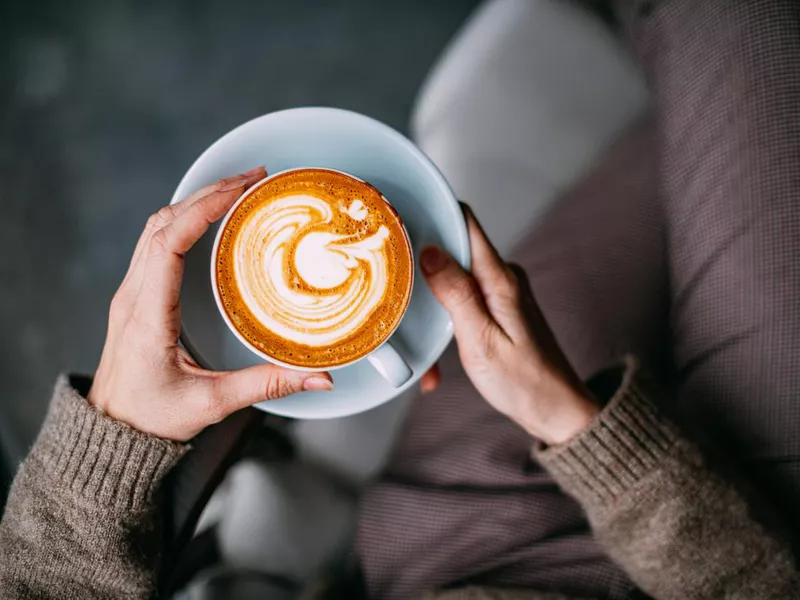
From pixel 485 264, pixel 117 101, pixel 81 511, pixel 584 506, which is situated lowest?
pixel 584 506

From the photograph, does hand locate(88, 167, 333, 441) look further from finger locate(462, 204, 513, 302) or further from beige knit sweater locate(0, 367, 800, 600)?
finger locate(462, 204, 513, 302)

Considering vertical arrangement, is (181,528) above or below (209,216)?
below

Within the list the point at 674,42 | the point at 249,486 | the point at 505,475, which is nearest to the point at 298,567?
the point at 249,486

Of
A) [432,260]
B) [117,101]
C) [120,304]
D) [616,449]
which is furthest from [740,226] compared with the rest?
[117,101]

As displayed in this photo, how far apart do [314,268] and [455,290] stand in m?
0.17

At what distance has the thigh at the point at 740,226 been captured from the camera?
0.84m

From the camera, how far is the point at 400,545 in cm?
93

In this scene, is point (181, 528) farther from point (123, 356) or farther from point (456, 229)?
point (456, 229)

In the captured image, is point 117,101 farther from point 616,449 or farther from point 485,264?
point 616,449

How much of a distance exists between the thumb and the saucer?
0.08ft

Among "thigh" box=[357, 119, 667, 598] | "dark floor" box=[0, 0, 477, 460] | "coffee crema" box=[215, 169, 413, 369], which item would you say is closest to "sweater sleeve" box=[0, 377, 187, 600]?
"coffee crema" box=[215, 169, 413, 369]

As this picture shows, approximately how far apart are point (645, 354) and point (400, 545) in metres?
0.49

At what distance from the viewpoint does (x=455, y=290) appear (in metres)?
0.73

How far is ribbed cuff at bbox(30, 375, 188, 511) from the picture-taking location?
73 cm
